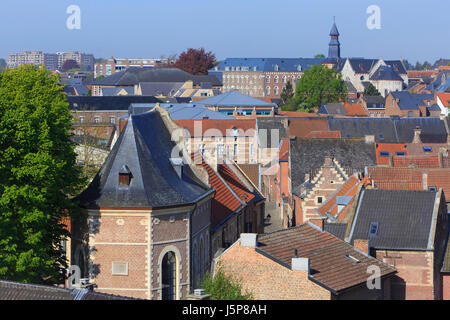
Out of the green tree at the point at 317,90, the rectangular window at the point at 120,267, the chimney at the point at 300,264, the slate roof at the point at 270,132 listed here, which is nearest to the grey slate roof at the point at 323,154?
the slate roof at the point at 270,132

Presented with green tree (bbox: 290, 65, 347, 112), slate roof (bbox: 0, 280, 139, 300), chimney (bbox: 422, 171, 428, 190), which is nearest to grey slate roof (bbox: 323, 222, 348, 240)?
chimney (bbox: 422, 171, 428, 190)

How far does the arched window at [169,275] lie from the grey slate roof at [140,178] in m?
2.13

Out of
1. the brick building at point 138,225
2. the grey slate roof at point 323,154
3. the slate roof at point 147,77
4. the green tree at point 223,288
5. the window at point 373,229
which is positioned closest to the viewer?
the green tree at point 223,288

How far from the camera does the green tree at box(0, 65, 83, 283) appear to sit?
3222cm

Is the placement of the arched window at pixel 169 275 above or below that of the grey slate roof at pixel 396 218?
below

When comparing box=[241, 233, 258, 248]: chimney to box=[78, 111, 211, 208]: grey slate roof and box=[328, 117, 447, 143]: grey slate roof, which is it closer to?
box=[78, 111, 211, 208]: grey slate roof

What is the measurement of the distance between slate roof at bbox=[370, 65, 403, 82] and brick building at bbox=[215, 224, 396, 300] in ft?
501

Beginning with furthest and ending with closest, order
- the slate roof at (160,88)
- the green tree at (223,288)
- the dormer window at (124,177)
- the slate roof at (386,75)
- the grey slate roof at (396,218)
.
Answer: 1. the slate roof at (386,75)
2. the slate roof at (160,88)
3. the grey slate roof at (396,218)
4. the dormer window at (124,177)
5. the green tree at (223,288)

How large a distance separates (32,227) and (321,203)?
26277 millimetres

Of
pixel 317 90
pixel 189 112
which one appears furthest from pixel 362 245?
pixel 317 90

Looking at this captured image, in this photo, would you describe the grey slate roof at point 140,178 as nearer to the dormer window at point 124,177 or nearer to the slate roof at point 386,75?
the dormer window at point 124,177

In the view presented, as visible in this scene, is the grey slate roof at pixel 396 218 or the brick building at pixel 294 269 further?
the grey slate roof at pixel 396 218

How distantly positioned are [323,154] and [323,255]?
1335 inches

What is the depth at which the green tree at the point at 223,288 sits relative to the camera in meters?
28.7
